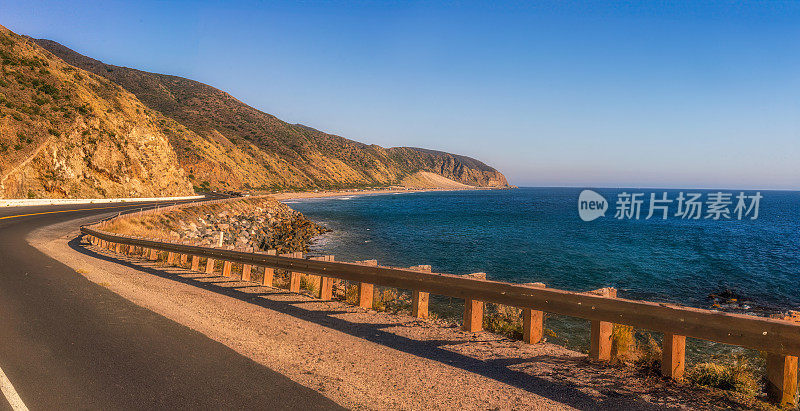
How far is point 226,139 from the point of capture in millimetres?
101688

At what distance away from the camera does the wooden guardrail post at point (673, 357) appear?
14.3ft

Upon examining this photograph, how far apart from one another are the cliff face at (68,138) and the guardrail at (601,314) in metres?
38.2

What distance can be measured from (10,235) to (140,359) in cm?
1772

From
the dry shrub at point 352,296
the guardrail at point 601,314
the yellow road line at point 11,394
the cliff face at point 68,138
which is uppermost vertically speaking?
the cliff face at point 68,138

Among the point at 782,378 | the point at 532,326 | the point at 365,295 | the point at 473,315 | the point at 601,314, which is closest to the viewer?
the point at 782,378

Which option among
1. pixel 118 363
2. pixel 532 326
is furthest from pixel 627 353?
pixel 118 363

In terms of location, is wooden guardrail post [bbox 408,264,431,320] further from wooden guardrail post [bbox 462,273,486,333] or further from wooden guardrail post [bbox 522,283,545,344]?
wooden guardrail post [bbox 522,283,545,344]

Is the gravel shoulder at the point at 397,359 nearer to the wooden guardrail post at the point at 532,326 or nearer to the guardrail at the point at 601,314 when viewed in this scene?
the wooden guardrail post at the point at 532,326

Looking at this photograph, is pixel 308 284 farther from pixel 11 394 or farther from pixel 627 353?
pixel 627 353

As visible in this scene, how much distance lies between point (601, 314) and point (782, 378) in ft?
5.25

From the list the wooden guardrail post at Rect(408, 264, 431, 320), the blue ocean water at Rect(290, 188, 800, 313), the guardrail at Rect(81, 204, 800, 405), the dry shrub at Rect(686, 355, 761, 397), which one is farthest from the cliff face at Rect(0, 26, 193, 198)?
the dry shrub at Rect(686, 355, 761, 397)

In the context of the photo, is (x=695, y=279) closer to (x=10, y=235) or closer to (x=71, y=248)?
(x=71, y=248)

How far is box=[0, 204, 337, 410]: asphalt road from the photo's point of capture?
3.94 m

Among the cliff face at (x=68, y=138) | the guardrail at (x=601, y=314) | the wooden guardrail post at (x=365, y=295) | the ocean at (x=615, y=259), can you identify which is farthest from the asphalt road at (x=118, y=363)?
the cliff face at (x=68, y=138)
